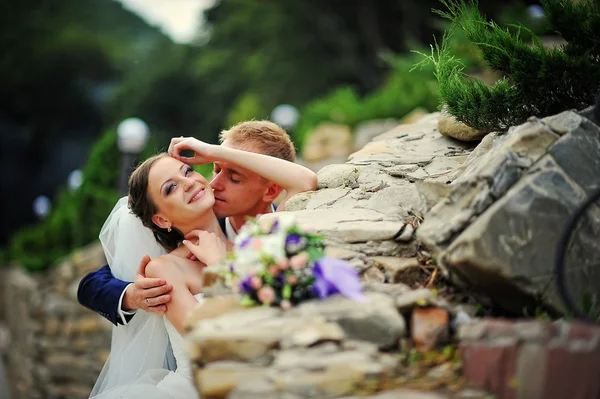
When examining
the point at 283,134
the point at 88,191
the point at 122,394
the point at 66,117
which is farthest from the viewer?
the point at 66,117

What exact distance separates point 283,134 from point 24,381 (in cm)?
1079

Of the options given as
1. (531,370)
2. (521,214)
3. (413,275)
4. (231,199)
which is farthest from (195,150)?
(531,370)

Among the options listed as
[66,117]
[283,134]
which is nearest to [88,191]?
[283,134]

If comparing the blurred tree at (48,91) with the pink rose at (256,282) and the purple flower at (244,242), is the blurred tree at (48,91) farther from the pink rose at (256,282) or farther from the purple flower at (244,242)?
the pink rose at (256,282)

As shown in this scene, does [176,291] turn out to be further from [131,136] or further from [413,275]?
[131,136]

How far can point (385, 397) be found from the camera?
2441mm

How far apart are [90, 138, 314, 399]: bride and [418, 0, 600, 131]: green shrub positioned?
97 cm

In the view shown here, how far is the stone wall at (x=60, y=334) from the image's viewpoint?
10453 mm

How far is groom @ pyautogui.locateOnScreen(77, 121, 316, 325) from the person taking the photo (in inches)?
159

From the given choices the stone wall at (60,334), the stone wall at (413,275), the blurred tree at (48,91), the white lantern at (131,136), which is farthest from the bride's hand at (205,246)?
the blurred tree at (48,91)

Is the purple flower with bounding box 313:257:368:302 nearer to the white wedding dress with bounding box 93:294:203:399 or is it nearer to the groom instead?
the white wedding dress with bounding box 93:294:203:399

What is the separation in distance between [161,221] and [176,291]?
445 millimetres

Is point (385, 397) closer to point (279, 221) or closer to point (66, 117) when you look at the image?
point (279, 221)

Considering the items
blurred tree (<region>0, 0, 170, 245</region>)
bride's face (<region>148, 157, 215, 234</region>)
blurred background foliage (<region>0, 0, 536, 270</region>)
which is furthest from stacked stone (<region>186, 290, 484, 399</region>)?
blurred tree (<region>0, 0, 170, 245</region>)
